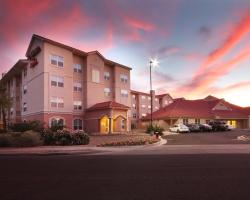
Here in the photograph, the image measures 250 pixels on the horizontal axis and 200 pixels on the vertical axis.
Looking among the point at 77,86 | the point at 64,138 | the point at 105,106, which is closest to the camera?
the point at 64,138

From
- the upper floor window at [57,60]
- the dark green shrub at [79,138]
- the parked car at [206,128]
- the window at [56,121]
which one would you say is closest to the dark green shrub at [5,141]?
the dark green shrub at [79,138]

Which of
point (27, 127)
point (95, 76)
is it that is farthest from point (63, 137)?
point (95, 76)

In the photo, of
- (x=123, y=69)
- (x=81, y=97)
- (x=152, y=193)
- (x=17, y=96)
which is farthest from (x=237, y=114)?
(x=152, y=193)

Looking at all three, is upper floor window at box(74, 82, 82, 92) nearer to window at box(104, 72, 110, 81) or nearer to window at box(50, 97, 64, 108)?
window at box(50, 97, 64, 108)

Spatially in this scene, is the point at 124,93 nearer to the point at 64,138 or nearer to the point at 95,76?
the point at 95,76

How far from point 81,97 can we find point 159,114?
25083mm

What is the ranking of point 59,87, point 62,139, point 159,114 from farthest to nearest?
point 159,114, point 59,87, point 62,139

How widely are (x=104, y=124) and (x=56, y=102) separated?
8376mm

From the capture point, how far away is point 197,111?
216 ft

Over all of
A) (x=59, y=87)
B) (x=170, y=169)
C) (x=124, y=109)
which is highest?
(x=59, y=87)

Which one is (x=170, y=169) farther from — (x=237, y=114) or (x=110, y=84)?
(x=237, y=114)

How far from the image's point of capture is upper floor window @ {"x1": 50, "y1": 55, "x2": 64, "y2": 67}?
41.1 m

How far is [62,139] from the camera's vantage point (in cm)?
2602

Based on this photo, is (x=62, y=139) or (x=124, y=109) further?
(x=124, y=109)
